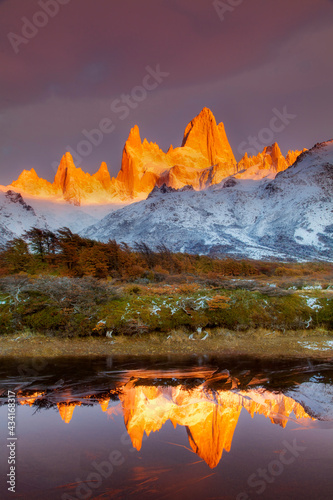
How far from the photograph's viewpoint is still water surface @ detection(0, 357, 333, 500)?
495cm

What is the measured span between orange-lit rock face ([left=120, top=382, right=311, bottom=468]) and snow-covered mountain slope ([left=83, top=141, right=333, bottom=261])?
232ft

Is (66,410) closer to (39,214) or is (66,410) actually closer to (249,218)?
(249,218)

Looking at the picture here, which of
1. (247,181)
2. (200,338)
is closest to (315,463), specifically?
(200,338)

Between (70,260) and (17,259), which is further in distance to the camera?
(17,259)

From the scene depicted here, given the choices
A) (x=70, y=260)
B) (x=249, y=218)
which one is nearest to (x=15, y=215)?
(x=249, y=218)

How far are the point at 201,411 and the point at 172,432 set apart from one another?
957 millimetres

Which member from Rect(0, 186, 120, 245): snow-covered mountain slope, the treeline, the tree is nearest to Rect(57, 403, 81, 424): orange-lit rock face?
the treeline

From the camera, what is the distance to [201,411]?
7.33 m

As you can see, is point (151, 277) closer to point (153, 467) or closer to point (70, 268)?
point (70, 268)

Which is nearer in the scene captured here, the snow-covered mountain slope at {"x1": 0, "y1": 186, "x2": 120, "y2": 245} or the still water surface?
the still water surface

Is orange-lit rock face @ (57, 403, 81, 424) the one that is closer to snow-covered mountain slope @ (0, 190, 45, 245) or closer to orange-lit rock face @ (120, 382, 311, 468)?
orange-lit rock face @ (120, 382, 311, 468)

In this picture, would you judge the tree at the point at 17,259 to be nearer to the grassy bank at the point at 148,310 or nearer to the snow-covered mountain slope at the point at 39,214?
the grassy bank at the point at 148,310

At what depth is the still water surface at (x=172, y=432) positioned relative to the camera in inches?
195

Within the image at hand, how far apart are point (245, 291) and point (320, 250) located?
77.9 meters
